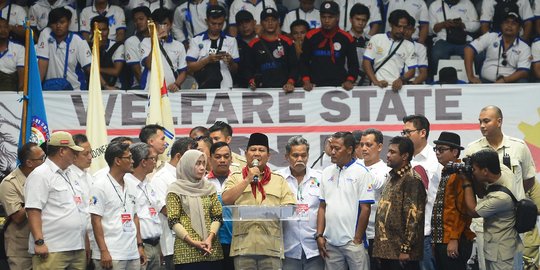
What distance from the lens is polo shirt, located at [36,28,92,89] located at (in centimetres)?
1669

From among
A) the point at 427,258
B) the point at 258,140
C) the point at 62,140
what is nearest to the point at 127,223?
the point at 62,140

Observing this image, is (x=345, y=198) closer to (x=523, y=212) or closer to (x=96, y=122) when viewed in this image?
(x=523, y=212)

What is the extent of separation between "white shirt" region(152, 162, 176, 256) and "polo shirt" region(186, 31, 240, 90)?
352cm

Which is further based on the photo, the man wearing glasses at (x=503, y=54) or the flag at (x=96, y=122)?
the man wearing glasses at (x=503, y=54)

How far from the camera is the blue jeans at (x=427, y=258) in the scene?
12.5 m

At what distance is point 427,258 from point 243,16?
211 inches

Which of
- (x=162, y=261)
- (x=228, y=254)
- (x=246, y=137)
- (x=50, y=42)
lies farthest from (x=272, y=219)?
(x=50, y=42)

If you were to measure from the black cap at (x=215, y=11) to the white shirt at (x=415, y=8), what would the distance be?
8.16 feet

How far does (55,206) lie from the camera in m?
11.7

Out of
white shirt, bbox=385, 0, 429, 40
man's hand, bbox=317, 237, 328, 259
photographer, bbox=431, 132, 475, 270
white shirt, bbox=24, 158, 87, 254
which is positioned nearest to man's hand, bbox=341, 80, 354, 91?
white shirt, bbox=385, 0, 429, 40

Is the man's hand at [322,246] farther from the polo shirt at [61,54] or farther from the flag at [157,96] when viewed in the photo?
the polo shirt at [61,54]

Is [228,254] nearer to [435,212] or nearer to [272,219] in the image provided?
[272,219]

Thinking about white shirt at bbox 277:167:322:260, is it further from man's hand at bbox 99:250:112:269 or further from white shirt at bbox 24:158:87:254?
white shirt at bbox 24:158:87:254

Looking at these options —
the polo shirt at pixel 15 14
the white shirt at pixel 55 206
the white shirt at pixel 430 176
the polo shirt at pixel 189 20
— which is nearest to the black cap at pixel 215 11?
the polo shirt at pixel 189 20
